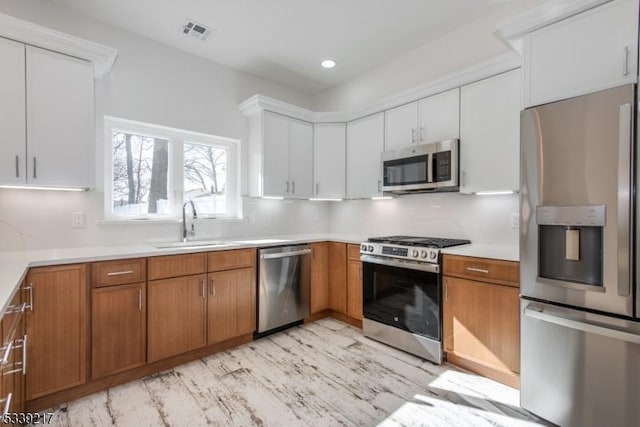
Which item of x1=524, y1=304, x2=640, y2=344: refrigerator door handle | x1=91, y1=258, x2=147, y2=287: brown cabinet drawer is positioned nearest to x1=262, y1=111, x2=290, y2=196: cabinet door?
x1=91, y1=258, x2=147, y2=287: brown cabinet drawer

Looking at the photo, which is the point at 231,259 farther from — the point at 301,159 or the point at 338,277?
the point at 301,159

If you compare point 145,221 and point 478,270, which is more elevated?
point 145,221

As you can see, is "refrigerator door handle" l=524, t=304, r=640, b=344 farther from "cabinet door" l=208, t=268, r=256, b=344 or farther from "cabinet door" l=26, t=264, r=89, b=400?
"cabinet door" l=26, t=264, r=89, b=400

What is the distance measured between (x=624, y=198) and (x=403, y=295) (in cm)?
160

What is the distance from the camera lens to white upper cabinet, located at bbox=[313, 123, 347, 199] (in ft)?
12.1

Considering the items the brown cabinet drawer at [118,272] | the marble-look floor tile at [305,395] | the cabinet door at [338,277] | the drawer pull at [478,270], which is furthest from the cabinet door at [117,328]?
the drawer pull at [478,270]

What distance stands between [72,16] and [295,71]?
201 centimetres

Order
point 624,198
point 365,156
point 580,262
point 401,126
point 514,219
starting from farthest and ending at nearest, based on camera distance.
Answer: point 365,156
point 401,126
point 514,219
point 580,262
point 624,198

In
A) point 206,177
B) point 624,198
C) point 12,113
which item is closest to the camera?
point 624,198

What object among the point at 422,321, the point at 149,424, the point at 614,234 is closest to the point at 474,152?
the point at 614,234

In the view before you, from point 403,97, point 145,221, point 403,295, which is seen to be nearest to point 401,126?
point 403,97

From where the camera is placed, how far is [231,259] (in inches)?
106

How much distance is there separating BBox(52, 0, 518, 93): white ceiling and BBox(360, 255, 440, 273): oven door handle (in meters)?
2.07

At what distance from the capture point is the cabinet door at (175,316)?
7.48 feet
